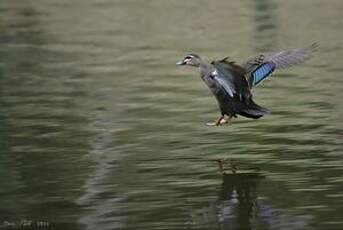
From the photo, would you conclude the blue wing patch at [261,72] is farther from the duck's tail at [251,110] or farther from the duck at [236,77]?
the duck's tail at [251,110]

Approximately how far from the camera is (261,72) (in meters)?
8.52

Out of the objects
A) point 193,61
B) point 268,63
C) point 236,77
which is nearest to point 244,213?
point 236,77

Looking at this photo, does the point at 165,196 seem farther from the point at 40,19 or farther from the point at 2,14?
the point at 2,14

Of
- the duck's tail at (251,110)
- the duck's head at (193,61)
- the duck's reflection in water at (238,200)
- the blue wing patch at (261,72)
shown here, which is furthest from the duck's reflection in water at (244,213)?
the duck's head at (193,61)

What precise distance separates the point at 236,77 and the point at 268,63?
0.49 meters

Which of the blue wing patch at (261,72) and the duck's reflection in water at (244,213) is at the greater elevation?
the blue wing patch at (261,72)

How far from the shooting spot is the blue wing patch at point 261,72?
27.8 ft

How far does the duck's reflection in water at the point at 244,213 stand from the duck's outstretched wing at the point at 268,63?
1031mm

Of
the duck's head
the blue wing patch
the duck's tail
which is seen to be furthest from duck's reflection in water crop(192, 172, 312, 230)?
the duck's head

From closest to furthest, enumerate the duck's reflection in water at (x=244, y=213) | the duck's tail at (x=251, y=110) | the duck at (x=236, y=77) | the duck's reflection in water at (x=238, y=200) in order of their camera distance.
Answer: the duck's reflection in water at (x=244, y=213) → the duck's reflection in water at (x=238, y=200) → the duck at (x=236, y=77) → the duck's tail at (x=251, y=110)

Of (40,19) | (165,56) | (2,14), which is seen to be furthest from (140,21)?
(165,56)

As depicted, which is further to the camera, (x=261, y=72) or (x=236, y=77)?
(x=261, y=72)

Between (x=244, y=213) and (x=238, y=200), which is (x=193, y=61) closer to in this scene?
(x=238, y=200)

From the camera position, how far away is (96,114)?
37.0 feet
